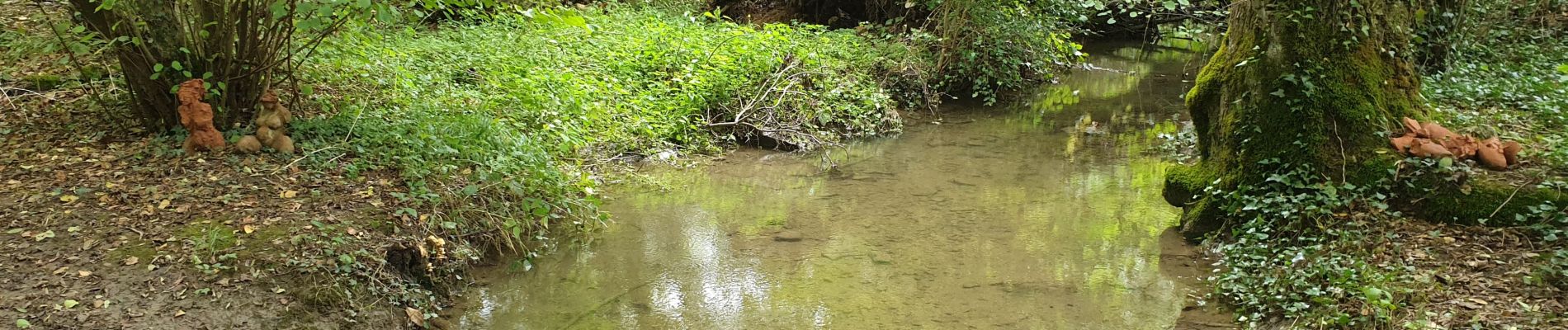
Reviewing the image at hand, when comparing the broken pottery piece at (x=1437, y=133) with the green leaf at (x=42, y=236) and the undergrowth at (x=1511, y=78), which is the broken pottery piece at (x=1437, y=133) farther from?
the green leaf at (x=42, y=236)

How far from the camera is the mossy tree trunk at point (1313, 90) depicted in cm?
572

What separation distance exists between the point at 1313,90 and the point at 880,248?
285cm

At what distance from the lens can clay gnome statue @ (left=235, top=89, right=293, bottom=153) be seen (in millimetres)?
6027

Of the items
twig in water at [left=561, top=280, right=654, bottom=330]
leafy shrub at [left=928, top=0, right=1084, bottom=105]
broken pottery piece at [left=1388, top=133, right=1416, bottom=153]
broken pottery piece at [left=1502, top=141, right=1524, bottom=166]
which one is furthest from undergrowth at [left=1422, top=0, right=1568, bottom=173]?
twig in water at [left=561, top=280, right=654, bottom=330]

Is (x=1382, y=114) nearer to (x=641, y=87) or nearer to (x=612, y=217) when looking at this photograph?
(x=612, y=217)

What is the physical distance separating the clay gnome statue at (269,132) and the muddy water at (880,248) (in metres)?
1.72

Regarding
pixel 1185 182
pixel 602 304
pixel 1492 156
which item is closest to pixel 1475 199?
pixel 1492 156

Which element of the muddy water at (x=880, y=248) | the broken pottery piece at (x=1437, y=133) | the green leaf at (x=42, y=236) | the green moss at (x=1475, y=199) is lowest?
the muddy water at (x=880, y=248)

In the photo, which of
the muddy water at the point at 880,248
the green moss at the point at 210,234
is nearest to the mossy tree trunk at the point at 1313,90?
the muddy water at the point at 880,248

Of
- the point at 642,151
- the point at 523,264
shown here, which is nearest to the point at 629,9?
the point at 642,151

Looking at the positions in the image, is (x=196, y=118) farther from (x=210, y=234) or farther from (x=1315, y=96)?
(x=1315, y=96)

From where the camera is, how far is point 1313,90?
5.80 meters

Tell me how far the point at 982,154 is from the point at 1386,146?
423 cm

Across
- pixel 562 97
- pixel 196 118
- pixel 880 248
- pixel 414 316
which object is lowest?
pixel 880 248
